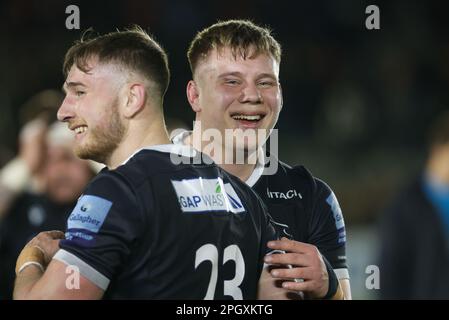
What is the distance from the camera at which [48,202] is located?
5.71 meters

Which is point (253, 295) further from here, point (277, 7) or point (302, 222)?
point (277, 7)

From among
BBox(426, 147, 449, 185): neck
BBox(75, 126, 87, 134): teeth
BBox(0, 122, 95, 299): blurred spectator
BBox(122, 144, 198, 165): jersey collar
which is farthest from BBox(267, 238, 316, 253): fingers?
BBox(426, 147, 449, 185): neck

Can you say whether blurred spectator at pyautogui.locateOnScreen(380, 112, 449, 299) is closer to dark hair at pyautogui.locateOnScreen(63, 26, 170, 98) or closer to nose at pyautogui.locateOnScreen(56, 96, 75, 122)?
dark hair at pyautogui.locateOnScreen(63, 26, 170, 98)

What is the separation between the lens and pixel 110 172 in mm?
2727

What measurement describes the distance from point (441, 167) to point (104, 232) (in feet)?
12.2

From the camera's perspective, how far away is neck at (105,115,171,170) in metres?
2.96

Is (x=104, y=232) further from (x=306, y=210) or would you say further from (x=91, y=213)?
(x=306, y=210)

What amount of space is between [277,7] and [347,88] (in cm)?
149

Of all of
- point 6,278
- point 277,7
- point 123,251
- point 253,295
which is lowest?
point 6,278

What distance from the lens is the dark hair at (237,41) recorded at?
349 centimetres

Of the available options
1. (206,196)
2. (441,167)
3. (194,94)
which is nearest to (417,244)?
(441,167)

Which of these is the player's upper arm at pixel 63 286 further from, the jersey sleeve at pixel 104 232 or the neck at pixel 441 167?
the neck at pixel 441 167

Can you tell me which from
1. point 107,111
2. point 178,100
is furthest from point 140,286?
point 178,100

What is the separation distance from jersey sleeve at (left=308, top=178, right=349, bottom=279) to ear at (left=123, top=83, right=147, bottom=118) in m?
0.99
